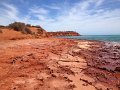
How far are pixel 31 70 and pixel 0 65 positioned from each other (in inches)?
67.1

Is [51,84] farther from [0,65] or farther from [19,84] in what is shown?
[0,65]

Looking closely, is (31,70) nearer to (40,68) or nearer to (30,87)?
(40,68)

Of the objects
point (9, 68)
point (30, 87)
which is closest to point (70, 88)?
point (30, 87)

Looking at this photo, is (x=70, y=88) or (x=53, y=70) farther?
(x=53, y=70)

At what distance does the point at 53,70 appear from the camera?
7391 millimetres

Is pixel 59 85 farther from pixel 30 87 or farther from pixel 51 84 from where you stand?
pixel 30 87

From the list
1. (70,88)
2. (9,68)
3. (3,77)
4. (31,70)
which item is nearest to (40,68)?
(31,70)

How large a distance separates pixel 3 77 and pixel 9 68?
1.24m

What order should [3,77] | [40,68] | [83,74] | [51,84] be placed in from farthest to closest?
1. [40,68]
2. [83,74]
3. [3,77]
4. [51,84]

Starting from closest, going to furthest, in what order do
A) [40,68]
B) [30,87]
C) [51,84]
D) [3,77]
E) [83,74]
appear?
[30,87] < [51,84] < [3,77] < [83,74] < [40,68]

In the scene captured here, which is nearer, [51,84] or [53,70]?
[51,84]

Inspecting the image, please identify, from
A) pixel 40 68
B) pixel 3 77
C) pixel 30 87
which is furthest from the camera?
pixel 40 68

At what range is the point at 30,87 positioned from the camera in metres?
5.38

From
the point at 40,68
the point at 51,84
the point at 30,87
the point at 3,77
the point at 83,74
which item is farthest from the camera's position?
the point at 40,68
